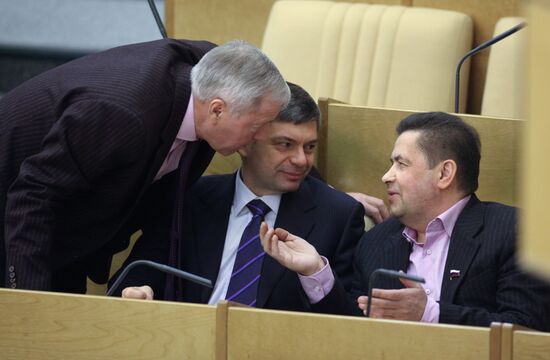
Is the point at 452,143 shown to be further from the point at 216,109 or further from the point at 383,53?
the point at 383,53

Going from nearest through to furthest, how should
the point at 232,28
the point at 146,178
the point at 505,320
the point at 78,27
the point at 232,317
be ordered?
1. the point at 232,317
2. the point at 505,320
3. the point at 146,178
4. the point at 232,28
5. the point at 78,27

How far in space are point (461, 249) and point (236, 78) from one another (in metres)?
0.58

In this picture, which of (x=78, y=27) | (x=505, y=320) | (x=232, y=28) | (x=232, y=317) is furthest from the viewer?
(x=78, y=27)

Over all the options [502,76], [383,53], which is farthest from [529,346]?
[383,53]

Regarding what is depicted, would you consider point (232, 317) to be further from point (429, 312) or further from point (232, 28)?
point (232, 28)

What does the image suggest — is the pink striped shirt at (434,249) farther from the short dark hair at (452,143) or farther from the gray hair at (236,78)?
the gray hair at (236,78)

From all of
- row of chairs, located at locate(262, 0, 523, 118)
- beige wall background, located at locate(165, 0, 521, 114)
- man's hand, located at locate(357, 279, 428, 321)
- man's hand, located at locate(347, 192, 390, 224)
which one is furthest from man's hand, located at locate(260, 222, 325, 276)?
beige wall background, located at locate(165, 0, 521, 114)

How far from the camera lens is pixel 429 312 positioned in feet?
6.09

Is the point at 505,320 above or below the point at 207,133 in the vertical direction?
below

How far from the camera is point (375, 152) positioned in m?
2.55

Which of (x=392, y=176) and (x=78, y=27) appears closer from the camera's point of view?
(x=392, y=176)

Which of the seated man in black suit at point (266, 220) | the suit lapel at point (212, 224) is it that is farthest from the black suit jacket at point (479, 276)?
the suit lapel at point (212, 224)

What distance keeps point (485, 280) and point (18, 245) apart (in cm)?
91

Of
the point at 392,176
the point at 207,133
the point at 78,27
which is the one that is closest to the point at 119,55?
the point at 207,133
